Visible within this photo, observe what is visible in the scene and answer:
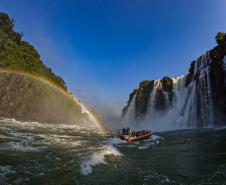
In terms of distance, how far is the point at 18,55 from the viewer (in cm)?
8244

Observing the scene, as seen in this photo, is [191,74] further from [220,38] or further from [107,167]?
[107,167]

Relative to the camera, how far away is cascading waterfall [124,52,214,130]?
150 feet

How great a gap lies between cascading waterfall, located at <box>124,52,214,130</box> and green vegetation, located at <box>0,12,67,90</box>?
4060cm

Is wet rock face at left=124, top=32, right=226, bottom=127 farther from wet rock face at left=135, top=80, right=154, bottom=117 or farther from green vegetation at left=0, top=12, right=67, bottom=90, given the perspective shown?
green vegetation at left=0, top=12, right=67, bottom=90

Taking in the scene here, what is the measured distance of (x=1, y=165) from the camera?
1494 centimetres

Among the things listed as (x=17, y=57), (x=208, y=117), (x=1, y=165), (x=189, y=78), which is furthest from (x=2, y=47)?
(x=1, y=165)

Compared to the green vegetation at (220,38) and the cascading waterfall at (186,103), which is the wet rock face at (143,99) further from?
the green vegetation at (220,38)

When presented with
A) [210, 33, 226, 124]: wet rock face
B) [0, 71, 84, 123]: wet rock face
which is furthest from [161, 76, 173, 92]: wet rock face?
[0, 71, 84, 123]: wet rock face

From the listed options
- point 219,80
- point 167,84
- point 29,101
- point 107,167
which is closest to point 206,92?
point 219,80

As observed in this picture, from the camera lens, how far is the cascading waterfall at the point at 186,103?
45.7m

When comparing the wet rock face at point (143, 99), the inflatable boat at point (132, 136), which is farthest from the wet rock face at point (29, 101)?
the inflatable boat at point (132, 136)

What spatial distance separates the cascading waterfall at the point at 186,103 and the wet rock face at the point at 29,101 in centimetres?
2736

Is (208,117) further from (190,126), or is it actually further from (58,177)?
(58,177)

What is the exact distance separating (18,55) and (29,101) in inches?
824
